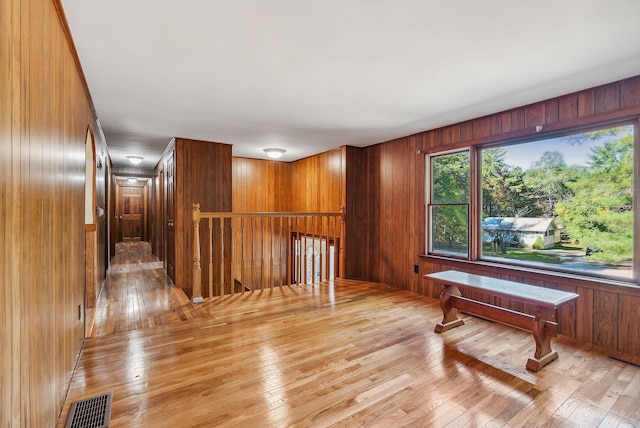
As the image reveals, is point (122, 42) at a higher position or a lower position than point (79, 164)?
higher

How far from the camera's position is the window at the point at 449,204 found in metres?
4.01

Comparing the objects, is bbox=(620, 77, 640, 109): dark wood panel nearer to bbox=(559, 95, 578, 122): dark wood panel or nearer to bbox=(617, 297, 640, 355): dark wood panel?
bbox=(559, 95, 578, 122): dark wood panel

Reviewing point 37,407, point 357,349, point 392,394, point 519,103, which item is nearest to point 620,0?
point 519,103

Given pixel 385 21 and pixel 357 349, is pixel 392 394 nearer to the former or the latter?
pixel 357 349

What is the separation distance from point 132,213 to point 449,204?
9.97 m

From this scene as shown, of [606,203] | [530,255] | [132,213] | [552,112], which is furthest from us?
[132,213]

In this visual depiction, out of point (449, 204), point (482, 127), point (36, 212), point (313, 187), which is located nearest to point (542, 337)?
point (449, 204)

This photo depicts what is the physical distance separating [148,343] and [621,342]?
4130mm

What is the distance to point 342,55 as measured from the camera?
2270 mm

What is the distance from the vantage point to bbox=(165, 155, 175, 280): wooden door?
5.07 meters

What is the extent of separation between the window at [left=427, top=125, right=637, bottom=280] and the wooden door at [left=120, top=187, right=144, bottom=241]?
9569 millimetres

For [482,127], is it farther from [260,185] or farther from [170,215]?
[170,215]

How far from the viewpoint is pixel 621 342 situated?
8.80 ft

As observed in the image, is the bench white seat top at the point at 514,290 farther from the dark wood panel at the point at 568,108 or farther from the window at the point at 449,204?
the dark wood panel at the point at 568,108
